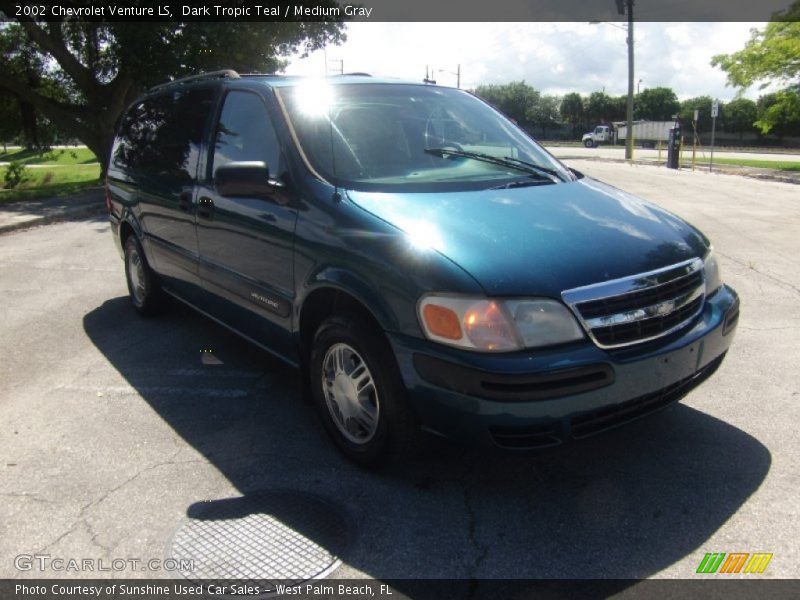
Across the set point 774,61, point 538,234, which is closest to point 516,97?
point 774,61

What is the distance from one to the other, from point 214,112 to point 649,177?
57.9 ft

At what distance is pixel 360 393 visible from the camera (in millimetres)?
3227

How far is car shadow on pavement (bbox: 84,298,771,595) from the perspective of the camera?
8.79 ft

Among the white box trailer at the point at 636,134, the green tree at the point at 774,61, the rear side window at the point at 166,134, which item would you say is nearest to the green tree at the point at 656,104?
the white box trailer at the point at 636,134

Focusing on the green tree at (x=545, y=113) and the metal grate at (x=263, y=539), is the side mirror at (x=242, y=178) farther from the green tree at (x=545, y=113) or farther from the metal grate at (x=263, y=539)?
the green tree at (x=545, y=113)

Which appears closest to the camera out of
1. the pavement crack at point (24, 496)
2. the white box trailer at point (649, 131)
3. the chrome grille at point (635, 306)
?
the chrome grille at point (635, 306)

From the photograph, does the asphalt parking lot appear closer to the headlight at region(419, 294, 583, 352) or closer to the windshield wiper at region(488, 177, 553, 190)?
the headlight at region(419, 294, 583, 352)

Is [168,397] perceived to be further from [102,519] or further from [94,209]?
[94,209]

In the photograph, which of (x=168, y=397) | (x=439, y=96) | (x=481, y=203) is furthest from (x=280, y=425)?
(x=439, y=96)

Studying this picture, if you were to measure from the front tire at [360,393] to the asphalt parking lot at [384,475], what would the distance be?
0.18 meters

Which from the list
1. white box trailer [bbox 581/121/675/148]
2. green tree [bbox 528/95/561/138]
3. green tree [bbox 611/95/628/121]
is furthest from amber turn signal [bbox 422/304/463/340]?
green tree [bbox 611/95/628/121]

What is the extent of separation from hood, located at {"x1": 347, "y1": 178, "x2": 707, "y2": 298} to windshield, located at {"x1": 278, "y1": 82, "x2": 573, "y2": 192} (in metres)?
0.22

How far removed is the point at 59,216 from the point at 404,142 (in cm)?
1132

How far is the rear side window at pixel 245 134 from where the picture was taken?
3.78 m
